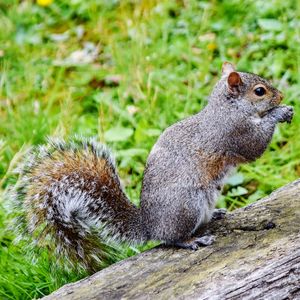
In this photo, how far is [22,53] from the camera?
13.4 feet

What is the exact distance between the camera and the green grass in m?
2.86

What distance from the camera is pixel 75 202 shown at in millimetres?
2070

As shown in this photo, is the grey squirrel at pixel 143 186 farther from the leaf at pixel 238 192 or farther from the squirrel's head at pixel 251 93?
the leaf at pixel 238 192

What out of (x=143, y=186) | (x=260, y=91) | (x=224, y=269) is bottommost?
(x=224, y=269)

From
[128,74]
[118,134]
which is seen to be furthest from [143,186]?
[128,74]

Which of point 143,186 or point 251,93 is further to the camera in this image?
point 251,93

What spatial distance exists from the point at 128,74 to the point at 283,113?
4.58 ft

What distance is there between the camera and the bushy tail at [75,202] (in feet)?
6.81

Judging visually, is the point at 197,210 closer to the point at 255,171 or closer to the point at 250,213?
the point at 250,213

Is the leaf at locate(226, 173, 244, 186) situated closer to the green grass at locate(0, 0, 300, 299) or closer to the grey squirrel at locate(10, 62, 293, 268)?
the green grass at locate(0, 0, 300, 299)

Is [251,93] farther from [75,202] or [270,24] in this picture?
[270,24]

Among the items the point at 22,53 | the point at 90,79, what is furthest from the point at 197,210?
the point at 22,53

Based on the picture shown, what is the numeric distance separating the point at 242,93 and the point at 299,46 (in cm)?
136

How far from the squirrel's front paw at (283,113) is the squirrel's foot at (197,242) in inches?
18.7
